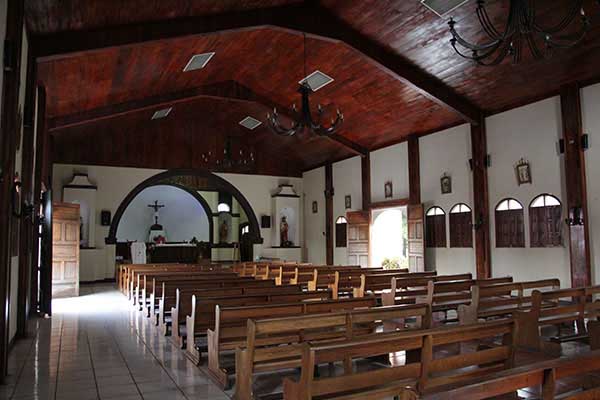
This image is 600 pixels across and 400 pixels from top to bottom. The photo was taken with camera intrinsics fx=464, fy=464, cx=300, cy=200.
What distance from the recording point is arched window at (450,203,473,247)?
31.1 ft

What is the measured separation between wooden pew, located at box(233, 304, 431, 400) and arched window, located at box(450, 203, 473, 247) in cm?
642

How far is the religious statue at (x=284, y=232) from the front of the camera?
15586 millimetres

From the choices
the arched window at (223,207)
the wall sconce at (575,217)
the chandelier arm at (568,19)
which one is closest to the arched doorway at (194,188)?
the arched window at (223,207)

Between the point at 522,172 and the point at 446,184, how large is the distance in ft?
6.19

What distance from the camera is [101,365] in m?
4.26

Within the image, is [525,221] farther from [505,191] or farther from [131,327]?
[131,327]

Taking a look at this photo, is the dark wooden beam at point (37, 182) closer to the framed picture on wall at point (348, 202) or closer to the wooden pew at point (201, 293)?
the wooden pew at point (201, 293)

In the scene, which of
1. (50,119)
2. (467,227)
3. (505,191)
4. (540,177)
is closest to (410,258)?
(467,227)

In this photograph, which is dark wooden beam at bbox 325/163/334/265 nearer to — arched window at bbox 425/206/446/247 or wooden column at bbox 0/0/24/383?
arched window at bbox 425/206/446/247

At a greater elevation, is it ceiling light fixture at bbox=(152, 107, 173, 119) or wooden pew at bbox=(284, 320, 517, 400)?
ceiling light fixture at bbox=(152, 107, 173, 119)

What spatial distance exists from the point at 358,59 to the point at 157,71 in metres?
3.81

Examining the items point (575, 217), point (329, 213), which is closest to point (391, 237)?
point (329, 213)

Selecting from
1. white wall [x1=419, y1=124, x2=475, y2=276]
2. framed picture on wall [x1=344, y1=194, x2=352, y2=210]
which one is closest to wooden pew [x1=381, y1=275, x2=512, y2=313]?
white wall [x1=419, y1=124, x2=475, y2=276]

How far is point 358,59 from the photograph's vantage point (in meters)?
8.79
